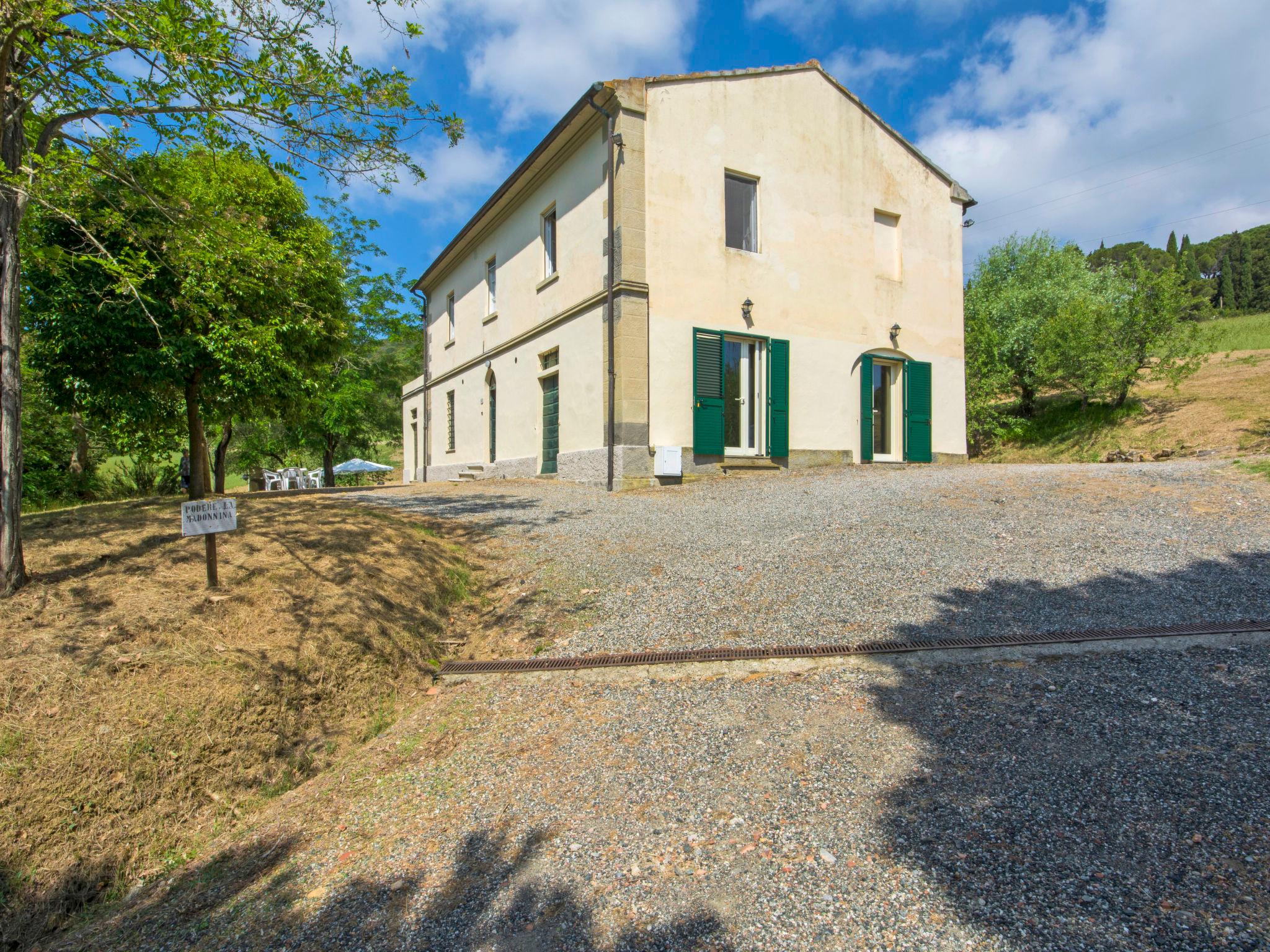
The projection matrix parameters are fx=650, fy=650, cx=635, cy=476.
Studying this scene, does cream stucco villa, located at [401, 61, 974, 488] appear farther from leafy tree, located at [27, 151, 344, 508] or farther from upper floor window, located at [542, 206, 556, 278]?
leafy tree, located at [27, 151, 344, 508]

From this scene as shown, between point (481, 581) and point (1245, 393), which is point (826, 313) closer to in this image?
point (481, 581)

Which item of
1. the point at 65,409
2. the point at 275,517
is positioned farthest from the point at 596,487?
the point at 65,409

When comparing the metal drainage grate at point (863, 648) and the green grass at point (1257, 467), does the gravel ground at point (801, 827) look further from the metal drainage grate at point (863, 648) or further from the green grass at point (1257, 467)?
the green grass at point (1257, 467)

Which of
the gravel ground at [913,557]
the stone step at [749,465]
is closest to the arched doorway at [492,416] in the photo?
the stone step at [749,465]

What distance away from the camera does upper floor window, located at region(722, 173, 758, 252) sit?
12.5 meters

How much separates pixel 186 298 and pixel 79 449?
11.0 m

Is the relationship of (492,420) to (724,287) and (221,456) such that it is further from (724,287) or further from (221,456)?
(221,456)

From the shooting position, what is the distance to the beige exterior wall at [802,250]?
11648 mm

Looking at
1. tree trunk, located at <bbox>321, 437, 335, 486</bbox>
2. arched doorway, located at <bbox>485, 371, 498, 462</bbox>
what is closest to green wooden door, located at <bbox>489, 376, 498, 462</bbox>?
arched doorway, located at <bbox>485, 371, 498, 462</bbox>

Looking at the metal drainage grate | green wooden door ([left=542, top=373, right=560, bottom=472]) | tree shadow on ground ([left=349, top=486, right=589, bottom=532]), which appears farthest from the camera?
green wooden door ([left=542, top=373, right=560, bottom=472])

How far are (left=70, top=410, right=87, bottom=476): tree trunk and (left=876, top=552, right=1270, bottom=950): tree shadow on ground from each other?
53.3ft

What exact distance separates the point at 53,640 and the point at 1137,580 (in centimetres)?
690

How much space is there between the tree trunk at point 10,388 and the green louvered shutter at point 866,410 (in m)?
12.7

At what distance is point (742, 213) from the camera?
12.6 meters
